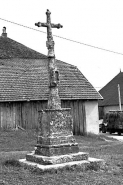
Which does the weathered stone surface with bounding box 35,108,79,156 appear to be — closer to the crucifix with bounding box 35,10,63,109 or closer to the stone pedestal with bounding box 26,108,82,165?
the stone pedestal with bounding box 26,108,82,165

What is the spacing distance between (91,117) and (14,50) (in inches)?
330

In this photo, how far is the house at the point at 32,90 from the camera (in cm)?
2147

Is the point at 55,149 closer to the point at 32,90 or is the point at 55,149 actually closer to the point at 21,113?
the point at 21,113

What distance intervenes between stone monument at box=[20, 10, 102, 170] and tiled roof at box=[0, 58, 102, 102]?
40.1 ft

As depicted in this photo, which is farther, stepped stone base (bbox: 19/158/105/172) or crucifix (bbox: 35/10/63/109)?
crucifix (bbox: 35/10/63/109)

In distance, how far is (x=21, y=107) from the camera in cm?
2161

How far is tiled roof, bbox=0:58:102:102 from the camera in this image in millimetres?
22094

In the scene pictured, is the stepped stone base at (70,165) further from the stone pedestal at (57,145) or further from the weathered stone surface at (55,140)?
the weathered stone surface at (55,140)

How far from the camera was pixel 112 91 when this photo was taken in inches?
1843

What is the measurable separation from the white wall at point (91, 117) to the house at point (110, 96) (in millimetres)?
18217

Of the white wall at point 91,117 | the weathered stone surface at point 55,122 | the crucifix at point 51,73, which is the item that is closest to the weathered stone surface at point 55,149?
the weathered stone surface at point 55,122

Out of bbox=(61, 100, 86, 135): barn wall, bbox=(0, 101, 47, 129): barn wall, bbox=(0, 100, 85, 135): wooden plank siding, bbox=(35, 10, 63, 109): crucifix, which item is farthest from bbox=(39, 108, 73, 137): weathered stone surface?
bbox=(61, 100, 86, 135): barn wall

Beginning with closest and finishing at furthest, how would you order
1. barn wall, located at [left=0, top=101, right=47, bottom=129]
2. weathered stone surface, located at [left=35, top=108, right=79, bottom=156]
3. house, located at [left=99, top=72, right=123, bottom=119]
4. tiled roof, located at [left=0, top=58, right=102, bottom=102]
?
weathered stone surface, located at [left=35, top=108, right=79, bottom=156] < barn wall, located at [left=0, top=101, right=47, bottom=129] < tiled roof, located at [left=0, top=58, right=102, bottom=102] < house, located at [left=99, top=72, right=123, bottom=119]

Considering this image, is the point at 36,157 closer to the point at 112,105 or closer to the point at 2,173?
the point at 2,173
